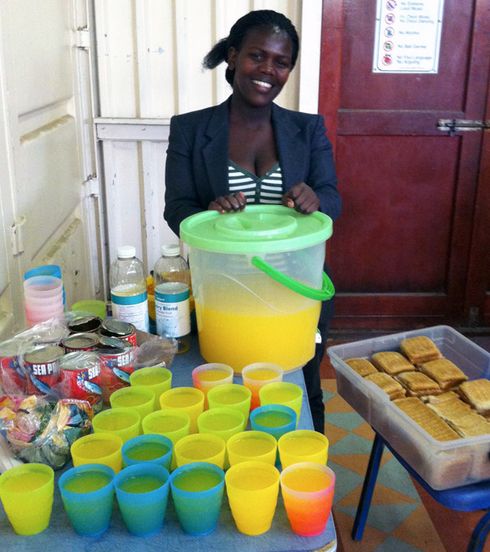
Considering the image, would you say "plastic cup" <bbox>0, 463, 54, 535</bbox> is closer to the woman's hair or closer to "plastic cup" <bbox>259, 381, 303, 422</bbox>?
"plastic cup" <bbox>259, 381, 303, 422</bbox>

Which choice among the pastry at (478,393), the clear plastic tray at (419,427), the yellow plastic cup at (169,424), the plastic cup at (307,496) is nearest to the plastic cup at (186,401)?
the yellow plastic cup at (169,424)

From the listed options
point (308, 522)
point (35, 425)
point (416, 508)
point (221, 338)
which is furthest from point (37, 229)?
point (416, 508)

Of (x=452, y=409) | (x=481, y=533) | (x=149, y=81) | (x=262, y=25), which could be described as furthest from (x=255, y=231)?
(x=149, y=81)

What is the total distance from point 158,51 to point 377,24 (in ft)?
3.54

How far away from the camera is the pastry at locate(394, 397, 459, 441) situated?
1417mm

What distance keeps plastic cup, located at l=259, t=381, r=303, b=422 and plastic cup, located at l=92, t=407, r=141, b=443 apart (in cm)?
24

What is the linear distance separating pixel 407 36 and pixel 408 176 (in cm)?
70

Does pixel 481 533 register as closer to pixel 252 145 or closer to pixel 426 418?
pixel 426 418

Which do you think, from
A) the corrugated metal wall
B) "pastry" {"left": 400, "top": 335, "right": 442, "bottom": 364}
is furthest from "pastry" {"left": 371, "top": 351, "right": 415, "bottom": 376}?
the corrugated metal wall

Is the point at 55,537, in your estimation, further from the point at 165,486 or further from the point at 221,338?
the point at 221,338

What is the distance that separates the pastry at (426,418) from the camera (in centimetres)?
142

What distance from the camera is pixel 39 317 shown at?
1.44 metres

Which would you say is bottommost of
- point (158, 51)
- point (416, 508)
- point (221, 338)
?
point (416, 508)

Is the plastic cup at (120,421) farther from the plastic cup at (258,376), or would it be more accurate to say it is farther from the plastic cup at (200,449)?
the plastic cup at (258,376)
